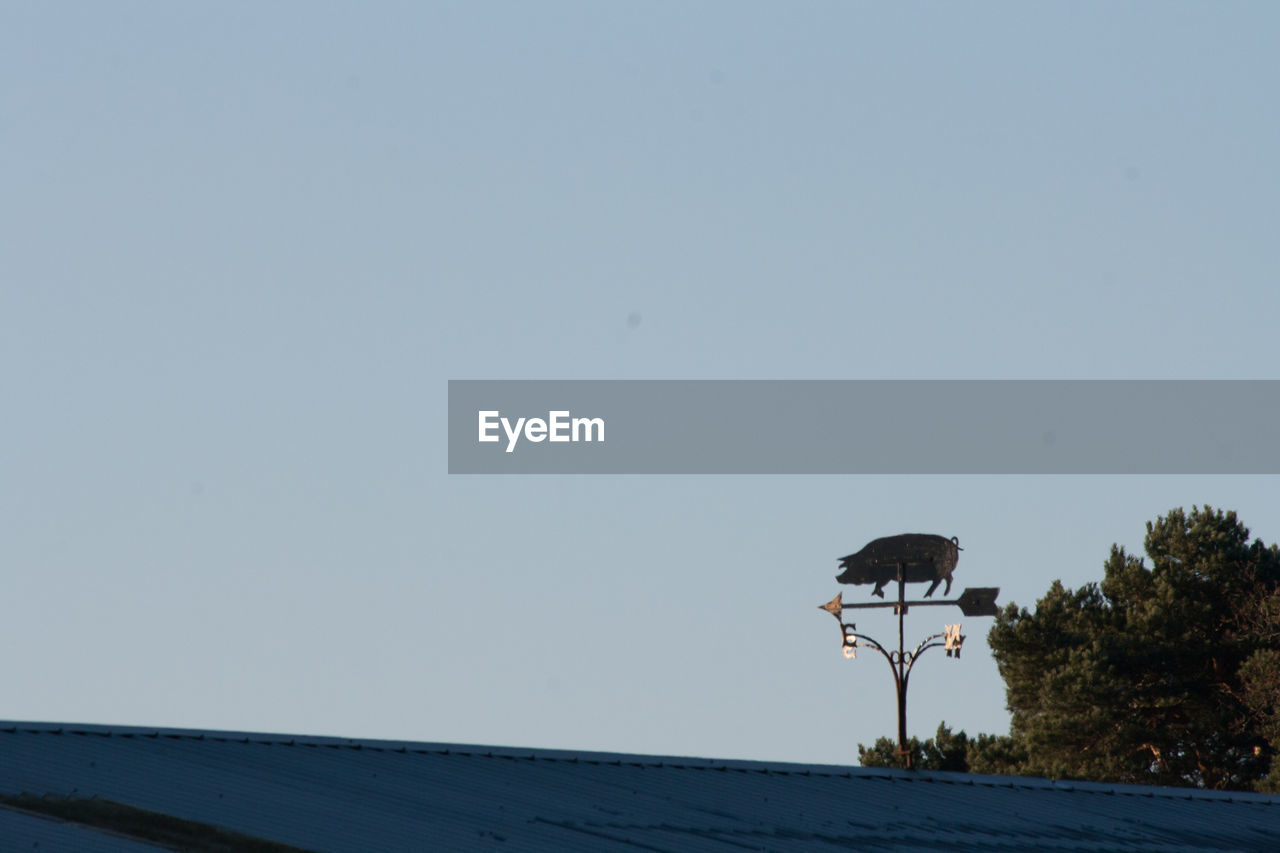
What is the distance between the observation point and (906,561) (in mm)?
31797

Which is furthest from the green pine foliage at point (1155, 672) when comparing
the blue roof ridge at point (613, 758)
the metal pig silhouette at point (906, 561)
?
the blue roof ridge at point (613, 758)

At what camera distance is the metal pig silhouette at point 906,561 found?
1250 inches

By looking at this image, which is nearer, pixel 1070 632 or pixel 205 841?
pixel 205 841

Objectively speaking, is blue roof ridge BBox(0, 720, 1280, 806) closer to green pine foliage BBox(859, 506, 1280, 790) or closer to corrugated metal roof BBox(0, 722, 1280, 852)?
corrugated metal roof BBox(0, 722, 1280, 852)

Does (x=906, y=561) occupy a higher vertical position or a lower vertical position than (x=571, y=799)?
higher

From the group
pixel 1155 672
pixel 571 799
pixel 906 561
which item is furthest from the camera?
pixel 1155 672

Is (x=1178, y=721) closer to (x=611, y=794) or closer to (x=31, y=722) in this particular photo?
(x=611, y=794)

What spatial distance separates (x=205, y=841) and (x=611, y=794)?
22.5 ft

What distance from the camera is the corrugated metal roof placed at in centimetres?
1844

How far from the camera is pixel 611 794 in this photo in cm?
2231

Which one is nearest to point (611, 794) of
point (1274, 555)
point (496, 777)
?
point (496, 777)

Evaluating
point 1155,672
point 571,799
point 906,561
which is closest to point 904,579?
point 906,561

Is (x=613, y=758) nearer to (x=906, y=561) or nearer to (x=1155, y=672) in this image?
(x=906, y=561)

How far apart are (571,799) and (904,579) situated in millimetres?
11508
